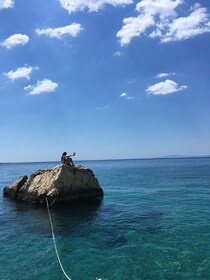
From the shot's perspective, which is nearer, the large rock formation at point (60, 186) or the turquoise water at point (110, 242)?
the turquoise water at point (110, 242)

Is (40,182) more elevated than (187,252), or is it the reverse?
(40,182)

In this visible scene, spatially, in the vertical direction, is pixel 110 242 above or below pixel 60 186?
below

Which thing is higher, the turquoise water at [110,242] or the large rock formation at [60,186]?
the large rock formation at [60,186]

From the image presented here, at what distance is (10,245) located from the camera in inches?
698

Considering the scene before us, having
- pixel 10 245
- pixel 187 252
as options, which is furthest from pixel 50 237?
pixel 187 252

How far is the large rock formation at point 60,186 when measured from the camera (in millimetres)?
28956

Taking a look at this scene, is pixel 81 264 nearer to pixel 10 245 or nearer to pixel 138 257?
pixel 138 257

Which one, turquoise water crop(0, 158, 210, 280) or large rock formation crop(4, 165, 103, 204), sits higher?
large rock formation crop(4, 165, 103, 204)

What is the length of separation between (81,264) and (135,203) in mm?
16452

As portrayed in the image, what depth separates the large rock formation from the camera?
1140 inches

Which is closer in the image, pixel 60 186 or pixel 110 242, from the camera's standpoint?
pixel 110 242

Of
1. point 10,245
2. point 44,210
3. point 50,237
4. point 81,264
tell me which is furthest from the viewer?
point 44,210

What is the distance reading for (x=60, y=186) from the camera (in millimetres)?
29094

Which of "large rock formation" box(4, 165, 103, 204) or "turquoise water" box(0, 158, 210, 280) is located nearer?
"turquoise water" box(0, 158, 210, 280)
